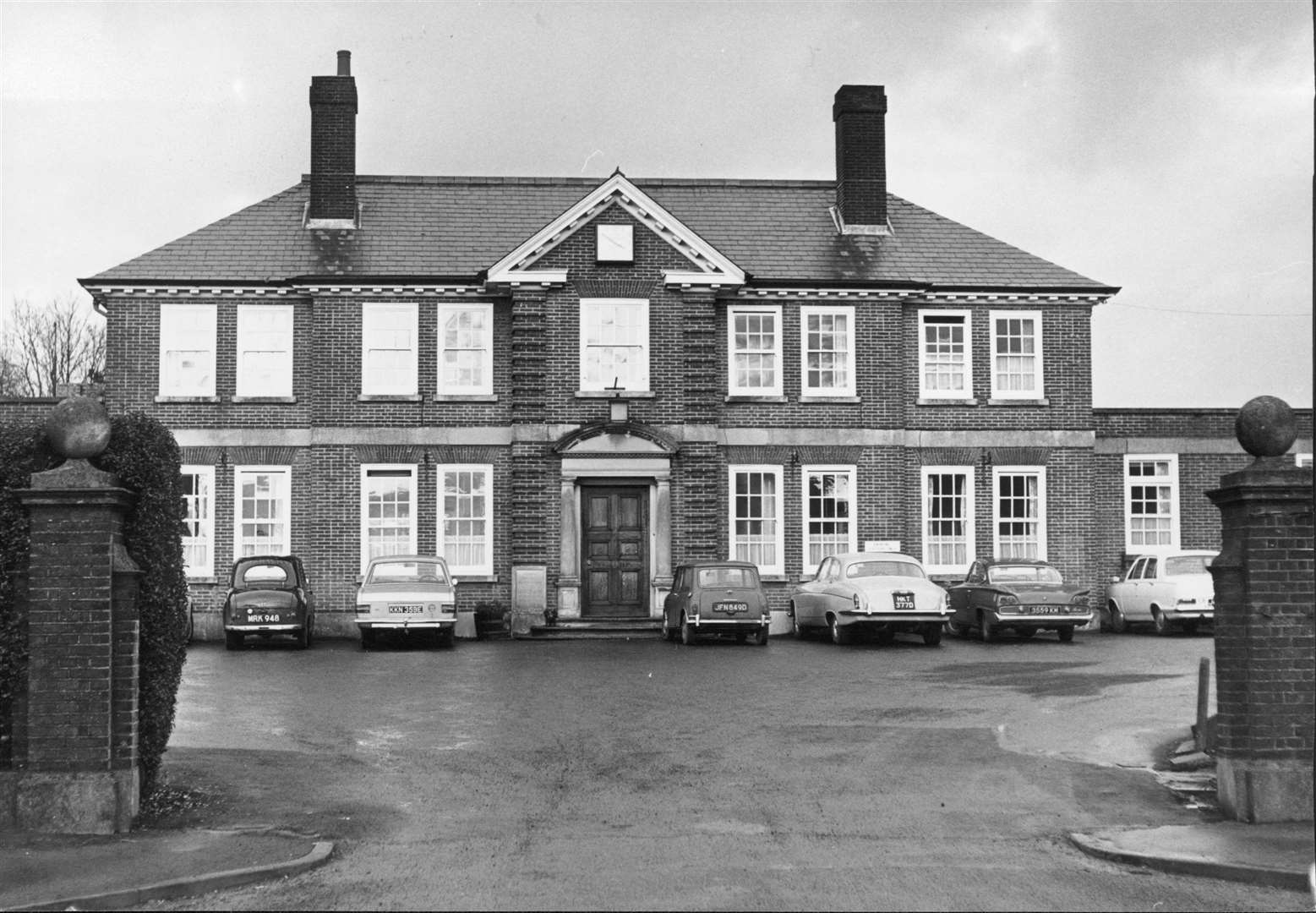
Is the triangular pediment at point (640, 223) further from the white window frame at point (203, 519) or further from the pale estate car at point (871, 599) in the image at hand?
the white window frame at point (203, 519)

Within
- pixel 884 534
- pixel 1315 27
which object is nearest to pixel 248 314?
pixel 884 534

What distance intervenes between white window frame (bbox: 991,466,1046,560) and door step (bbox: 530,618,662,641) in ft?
25.8

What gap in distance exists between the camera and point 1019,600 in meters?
26.0

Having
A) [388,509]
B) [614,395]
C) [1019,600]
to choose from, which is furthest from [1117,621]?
[388,509]

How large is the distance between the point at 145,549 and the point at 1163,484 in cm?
2649

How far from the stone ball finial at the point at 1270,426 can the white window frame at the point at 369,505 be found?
21.3 meters

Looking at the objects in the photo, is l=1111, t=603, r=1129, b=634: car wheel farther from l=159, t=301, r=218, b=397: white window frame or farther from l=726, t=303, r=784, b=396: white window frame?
l=159, t=301, r=218, b=397: white window frame

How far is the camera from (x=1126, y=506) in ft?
106

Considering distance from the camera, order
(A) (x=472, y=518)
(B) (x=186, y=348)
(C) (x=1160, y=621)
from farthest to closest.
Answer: (B) (x=186, y=348) → (A) (x=472, y=518) → (C) (x=1160, y=621)

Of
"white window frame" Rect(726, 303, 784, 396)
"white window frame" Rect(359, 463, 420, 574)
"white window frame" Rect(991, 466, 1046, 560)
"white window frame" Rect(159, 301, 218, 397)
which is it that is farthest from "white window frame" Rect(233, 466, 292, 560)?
"white window frame" Rect(991, 466, 1046, 560)

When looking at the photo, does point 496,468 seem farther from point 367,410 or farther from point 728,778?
point 728,778

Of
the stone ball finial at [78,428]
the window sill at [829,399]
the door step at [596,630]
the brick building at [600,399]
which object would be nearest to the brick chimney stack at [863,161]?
the brick building at [600,399]

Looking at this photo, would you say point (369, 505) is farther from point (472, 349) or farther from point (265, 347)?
point (265, 347)

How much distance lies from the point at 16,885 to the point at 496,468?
70.4ft
